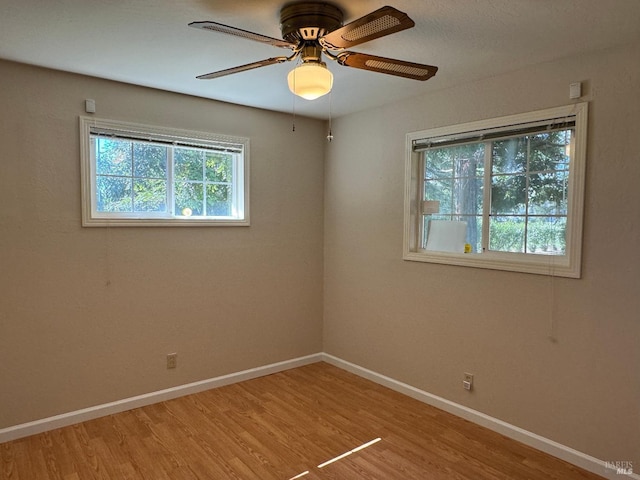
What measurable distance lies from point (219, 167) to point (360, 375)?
2.25 metres

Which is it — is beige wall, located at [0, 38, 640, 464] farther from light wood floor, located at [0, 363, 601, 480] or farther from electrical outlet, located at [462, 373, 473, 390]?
light wood floor, located at [0, 363, 601, 480]

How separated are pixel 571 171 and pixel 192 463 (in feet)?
9.26

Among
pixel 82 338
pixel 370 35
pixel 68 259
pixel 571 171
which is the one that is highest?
pixel 370 35

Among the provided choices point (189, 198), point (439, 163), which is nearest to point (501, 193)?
point (439, 163)

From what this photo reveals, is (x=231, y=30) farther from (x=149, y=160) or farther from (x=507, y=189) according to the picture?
(x=507, y=189)

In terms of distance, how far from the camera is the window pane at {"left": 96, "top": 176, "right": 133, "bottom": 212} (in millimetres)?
3094

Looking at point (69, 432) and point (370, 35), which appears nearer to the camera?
point (370, 35)

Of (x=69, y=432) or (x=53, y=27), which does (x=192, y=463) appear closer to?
(x=69, y=432)

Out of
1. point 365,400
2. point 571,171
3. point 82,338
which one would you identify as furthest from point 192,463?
point 571,171

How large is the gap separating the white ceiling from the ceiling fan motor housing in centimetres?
6

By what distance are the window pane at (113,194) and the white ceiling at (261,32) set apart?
2.38ft

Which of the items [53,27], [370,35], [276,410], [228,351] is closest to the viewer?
[370,35]

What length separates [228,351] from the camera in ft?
12.2

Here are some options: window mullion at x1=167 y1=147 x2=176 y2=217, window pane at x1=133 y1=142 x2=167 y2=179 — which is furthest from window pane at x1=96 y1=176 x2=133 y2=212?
window mullion at x1=167 y1=147 x2=176 y2=217
